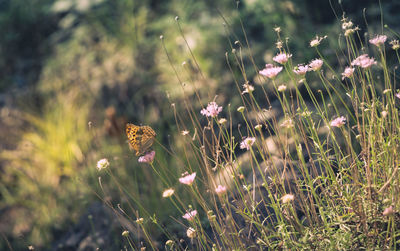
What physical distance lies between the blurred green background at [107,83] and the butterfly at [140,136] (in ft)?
1.08

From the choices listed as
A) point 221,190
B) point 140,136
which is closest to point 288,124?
point 221,190

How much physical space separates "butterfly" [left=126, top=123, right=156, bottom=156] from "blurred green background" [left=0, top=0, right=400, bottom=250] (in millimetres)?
328

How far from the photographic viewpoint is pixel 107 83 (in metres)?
4.07

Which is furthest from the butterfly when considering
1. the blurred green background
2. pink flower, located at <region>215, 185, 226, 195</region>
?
pink flower, located at <region>215, 185, 226, 195</region>

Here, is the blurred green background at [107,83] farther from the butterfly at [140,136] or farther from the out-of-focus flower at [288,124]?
the out-of-focus flower at [288,124]

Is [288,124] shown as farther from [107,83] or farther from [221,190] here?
[107,83]

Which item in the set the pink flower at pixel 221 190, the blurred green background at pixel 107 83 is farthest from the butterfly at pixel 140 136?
the pink flower at pixel 221 190

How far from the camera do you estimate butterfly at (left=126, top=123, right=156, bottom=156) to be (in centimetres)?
196

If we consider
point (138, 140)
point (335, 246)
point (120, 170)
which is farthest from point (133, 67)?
point (335, 246)

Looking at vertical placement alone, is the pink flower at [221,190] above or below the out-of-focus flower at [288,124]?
below

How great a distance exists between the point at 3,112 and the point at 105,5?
4.88 feet

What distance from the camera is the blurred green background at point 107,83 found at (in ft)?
9.60

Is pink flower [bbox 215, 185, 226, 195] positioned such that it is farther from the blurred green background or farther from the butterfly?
the blurred green background

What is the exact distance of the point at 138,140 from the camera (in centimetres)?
202
